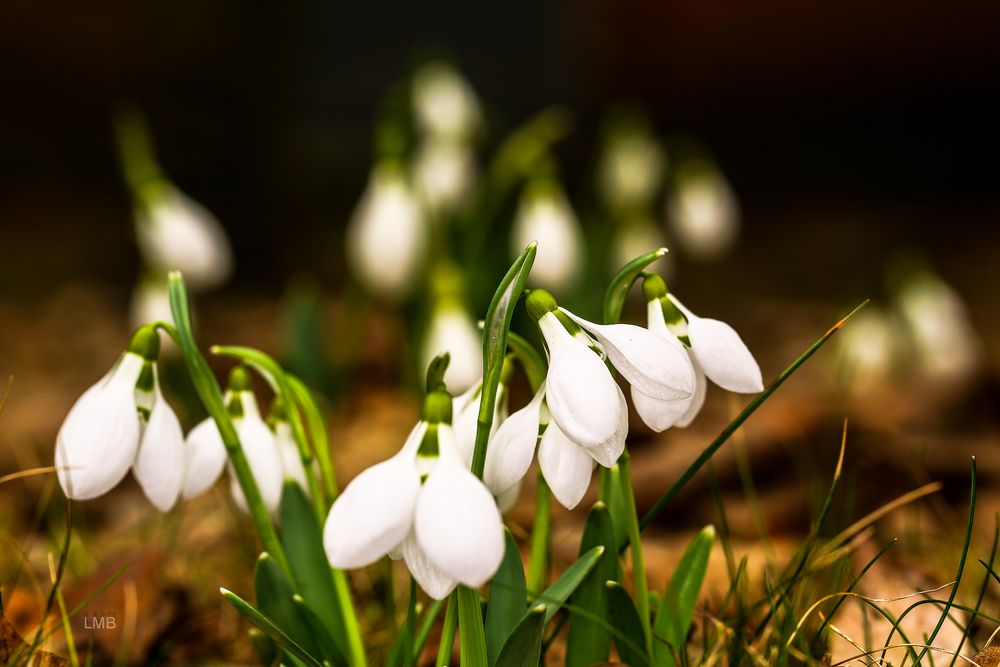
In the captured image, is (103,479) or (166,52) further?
(166,52)

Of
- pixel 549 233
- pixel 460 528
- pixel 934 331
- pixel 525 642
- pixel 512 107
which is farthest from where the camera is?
pixel 512 107

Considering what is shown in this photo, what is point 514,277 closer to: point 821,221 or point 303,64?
point 303,64

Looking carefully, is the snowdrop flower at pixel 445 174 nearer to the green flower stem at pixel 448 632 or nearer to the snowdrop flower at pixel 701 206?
the snowdrop flower at pixel 701 206

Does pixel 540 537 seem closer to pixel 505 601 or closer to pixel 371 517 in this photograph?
pixel 505 601

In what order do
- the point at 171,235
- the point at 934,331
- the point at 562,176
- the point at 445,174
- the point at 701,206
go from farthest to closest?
the point at 562,176, the point at 701,206, the point at 445,174, the point at 934,331, the point at 171,235

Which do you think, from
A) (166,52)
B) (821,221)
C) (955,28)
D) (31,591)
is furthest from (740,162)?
(31,591)

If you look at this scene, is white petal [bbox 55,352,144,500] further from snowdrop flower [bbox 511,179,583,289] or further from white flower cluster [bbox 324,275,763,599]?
snowdrop flower [bbox 511,179,583,289]

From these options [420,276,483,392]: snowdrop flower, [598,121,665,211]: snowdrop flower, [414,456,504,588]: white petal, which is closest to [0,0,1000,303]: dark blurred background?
[598,121,665,211]: snowdrop flower

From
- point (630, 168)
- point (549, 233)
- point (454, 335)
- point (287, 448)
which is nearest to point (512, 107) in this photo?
point (630, 168)
